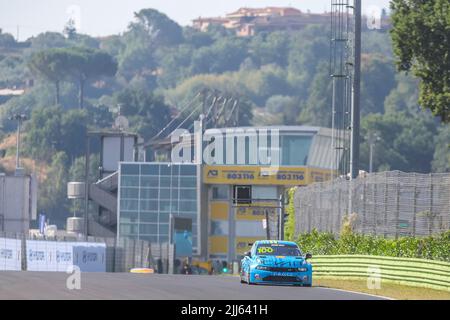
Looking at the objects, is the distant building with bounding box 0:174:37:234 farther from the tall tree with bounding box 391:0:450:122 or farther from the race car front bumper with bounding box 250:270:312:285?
the race car front bumper with bounding box 250:270:312:285

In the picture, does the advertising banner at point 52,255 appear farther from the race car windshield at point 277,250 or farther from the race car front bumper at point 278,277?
the race car front bumper at point 278,277

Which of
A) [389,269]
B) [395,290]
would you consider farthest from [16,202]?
[395,290]

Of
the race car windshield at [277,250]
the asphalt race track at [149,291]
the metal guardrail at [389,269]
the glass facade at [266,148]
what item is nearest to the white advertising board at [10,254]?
the metal guardrail at [389,269]

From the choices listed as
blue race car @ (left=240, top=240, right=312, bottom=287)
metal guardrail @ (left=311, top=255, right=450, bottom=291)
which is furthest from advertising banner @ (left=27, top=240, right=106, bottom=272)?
blue race car @ (left=240, top=240, right=312, bottom=287)

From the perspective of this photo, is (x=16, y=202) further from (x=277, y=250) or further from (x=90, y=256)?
(x=277, y=250)

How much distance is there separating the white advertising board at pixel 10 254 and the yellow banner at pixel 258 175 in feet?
173

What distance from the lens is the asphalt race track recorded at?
3003 cm

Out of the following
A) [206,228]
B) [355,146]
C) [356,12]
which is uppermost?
[356,12]

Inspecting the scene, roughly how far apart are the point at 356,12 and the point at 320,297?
21.1 m

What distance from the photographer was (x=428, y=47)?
5003 cm

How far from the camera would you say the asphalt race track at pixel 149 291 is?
30.0 meters

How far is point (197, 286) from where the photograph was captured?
35750mm
